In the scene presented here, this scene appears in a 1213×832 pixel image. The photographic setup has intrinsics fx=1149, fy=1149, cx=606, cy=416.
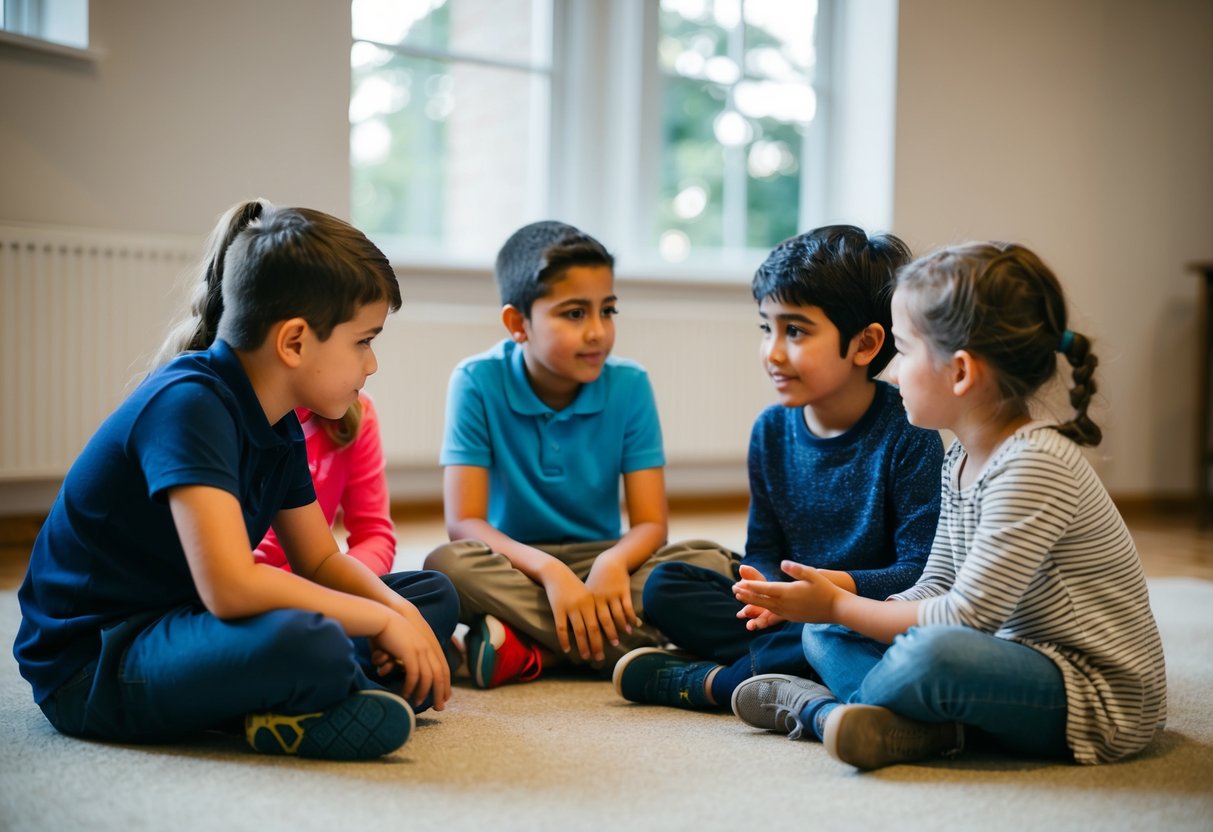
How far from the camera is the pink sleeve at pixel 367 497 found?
5.57 feet

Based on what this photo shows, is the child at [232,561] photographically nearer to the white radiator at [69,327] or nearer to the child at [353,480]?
the child at [353,480]

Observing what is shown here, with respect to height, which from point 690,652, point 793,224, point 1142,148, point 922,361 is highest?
point 1142,148

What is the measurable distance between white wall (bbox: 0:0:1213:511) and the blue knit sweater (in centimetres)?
177

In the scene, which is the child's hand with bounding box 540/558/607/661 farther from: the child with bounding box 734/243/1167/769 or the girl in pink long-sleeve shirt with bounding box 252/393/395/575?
the child with bounding box 734/243/1167/769

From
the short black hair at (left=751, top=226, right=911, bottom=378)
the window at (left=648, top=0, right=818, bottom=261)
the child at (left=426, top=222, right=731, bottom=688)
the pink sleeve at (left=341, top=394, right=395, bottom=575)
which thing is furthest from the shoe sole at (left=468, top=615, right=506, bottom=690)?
the window at (left=648, top=0, right=818, bottom=261)

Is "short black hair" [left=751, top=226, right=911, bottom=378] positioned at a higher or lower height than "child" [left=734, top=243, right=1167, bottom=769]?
higher

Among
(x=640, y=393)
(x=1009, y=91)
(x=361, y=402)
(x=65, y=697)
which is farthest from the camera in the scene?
(x=1009, y=91)

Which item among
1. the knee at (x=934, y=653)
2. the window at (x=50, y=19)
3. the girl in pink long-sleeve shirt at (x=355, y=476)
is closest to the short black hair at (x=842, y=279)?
the knee at (x=934, y=653)

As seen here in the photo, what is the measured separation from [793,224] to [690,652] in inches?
106

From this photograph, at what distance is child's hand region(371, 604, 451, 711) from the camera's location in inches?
46.3

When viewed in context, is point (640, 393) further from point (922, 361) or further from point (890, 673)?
point (890, 673)

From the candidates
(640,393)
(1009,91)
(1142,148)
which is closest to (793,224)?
(1009,91)

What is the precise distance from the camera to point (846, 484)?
1.49m

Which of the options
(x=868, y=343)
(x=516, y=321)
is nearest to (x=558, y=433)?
(x=516, y=321)
